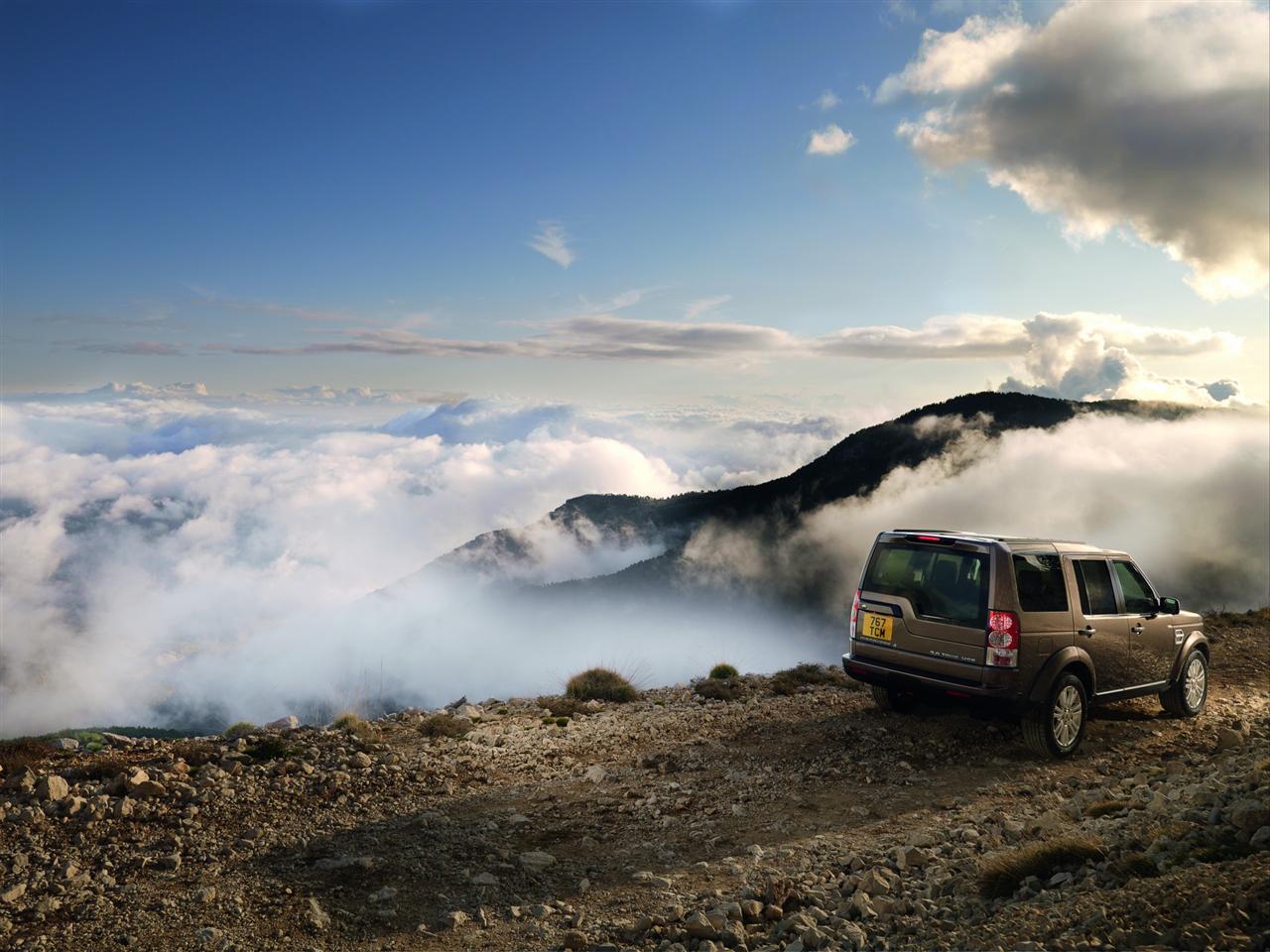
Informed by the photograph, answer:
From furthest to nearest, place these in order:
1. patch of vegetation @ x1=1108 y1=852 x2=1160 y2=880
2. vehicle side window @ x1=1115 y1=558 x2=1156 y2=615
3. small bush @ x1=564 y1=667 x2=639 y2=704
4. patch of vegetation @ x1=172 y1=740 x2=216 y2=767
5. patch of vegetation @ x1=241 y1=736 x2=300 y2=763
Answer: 1. small bush @ x1=564 y1=667 x2=639 y2=704
2. vehicle side window @ x1=1115 y1=558 x2=1156 y2=615
3. patch of vegetation @ x1=241 y1=736 x2=300 y2=763
4. patch of vegetation @ x1=172 y1=740 x2=216 y2=767
5. patch of vegetation @ x1=1108 y1=852 x2=1160 y2=880

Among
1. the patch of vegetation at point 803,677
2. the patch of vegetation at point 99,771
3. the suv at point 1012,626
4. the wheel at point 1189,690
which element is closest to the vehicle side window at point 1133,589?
the suv at point 1012,626

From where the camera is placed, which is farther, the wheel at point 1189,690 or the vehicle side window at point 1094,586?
the wheel at point 1189,690

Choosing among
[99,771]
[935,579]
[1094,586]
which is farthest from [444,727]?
[1094,586]

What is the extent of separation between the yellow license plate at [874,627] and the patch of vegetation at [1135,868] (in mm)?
4290

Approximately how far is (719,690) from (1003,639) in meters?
6.18

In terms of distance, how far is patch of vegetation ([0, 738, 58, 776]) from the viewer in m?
8.02

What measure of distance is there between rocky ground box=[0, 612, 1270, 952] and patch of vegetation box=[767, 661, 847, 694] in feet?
8.86

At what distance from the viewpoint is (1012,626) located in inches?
316

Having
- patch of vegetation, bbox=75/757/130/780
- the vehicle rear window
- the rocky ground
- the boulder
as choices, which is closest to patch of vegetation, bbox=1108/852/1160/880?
the rocky ground

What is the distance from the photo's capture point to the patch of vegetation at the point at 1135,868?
14.8 ft

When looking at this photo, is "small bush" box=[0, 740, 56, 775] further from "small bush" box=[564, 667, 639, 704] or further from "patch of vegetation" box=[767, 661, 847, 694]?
"patch of vegetation" box=[767, 661, 847, 694]

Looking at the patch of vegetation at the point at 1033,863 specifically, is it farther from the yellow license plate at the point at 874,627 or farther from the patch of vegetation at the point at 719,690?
the patch of vegetation at the point at 719,690

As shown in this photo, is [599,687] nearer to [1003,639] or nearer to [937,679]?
[937,679]

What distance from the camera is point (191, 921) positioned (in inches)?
204
